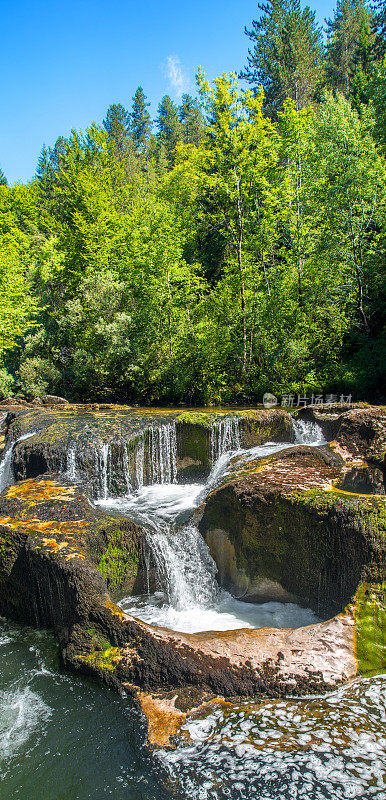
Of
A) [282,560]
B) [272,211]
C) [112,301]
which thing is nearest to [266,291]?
[272,211]

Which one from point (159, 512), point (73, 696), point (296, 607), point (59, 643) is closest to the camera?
point (73, 696)

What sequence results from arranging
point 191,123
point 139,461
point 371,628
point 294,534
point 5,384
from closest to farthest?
point 371,628
point 294,534
point 139,461
point 5,384
point 191,123

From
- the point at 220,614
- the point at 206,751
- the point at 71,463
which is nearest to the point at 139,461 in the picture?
the point at 71,463

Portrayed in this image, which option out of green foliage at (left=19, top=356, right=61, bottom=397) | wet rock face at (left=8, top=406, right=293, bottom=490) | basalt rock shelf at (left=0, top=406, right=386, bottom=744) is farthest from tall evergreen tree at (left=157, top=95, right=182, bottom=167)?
basalt rock shelf at (left=0, top=406, right=386, bottom=744)

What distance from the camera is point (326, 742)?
3.67 m

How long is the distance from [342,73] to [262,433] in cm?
4040

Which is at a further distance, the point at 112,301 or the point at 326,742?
the point at 112,301

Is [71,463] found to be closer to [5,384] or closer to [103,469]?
[103,469]

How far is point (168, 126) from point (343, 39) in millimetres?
21921

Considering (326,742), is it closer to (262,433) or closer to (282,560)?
(282,560)

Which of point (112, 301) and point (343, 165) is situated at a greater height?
point (343, 165)

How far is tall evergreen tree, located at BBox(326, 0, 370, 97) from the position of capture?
3753 cm

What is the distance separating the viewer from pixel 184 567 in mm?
6871

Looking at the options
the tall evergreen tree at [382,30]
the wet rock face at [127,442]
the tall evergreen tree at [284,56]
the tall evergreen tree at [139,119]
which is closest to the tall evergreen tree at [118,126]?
the tall evergreen tree at [139,119]
